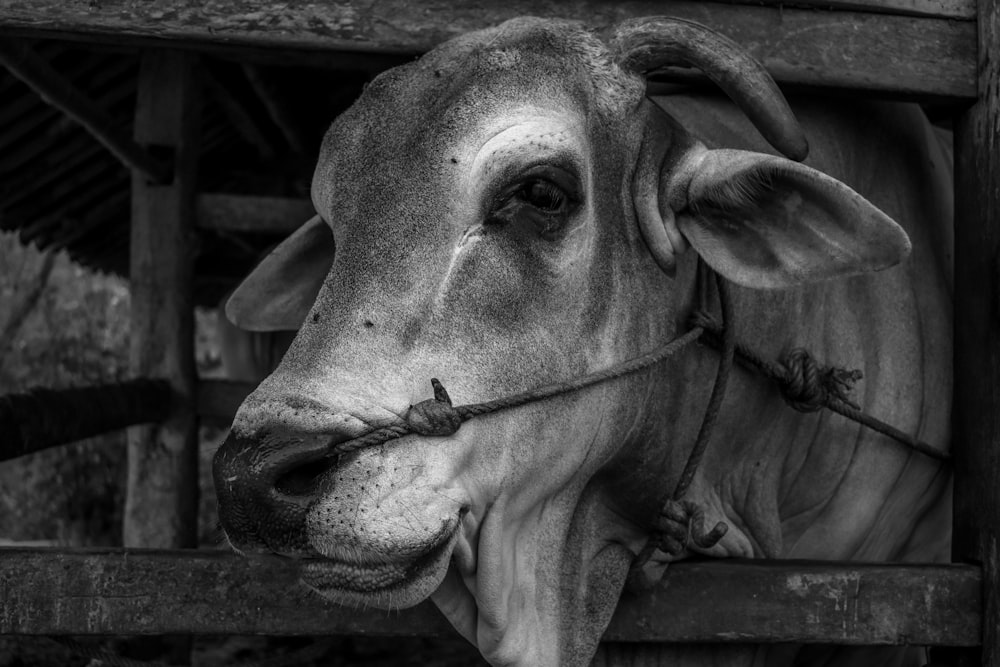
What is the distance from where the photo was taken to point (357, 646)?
203 inches

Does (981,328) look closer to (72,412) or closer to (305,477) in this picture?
(305,477)

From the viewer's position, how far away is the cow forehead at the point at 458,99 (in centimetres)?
198

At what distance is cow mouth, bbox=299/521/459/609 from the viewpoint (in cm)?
177

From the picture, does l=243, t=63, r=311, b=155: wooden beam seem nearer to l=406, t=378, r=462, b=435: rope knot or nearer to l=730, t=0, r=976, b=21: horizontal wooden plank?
l=730, t=0, r=976, b=21: horizontal wooden plank

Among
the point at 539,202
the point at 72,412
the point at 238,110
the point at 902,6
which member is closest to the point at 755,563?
the point at 539,202

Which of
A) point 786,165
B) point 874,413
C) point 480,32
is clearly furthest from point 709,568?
point 480,32

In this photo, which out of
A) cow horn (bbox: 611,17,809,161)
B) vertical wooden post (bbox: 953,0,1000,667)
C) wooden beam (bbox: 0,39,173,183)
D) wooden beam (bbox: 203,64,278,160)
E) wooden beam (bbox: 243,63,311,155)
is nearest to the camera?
cow horn (bbox: 611,17,809,161)

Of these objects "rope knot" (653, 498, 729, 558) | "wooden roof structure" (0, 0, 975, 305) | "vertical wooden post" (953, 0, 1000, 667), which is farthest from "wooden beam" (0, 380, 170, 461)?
"vertical wooden post" (953, 0, 1000, 667)

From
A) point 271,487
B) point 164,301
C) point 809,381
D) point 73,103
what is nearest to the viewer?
point 271,487

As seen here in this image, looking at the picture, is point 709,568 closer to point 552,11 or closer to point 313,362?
point 313,362

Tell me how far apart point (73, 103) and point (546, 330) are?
2.18m

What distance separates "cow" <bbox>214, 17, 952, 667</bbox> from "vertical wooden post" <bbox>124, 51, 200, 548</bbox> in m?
1.80

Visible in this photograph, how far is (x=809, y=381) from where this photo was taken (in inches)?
92.7

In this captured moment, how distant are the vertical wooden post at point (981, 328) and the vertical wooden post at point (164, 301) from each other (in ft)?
9.12
